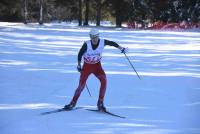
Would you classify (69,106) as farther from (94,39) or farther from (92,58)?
(94,39)

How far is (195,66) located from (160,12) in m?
40.6

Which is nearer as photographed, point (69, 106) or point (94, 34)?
point (94, 34)

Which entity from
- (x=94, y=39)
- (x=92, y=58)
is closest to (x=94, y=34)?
(x=94, y=39)

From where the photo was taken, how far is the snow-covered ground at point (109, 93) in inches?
339

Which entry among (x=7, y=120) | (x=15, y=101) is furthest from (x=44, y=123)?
(x=15, y=101)

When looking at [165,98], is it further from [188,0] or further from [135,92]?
[188,0]

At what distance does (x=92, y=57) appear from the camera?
9.66 metres

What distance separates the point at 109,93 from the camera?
12297 millimetres

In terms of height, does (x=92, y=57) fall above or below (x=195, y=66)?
above

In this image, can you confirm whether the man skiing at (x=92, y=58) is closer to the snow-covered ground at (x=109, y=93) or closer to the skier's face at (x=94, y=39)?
the skier's face at (x=94, y=39)

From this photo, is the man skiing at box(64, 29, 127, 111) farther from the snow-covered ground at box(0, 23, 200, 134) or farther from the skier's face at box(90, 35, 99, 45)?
the snow-covered ground at box(0, 23, 200, 134)

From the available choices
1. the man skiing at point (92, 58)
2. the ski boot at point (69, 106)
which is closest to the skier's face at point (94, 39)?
the man skiing at point (92, 58)

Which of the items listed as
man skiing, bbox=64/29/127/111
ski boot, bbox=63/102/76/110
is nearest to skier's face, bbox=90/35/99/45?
man skiing, bbox=64/29/127/111

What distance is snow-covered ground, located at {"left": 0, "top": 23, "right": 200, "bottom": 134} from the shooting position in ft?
28.3
